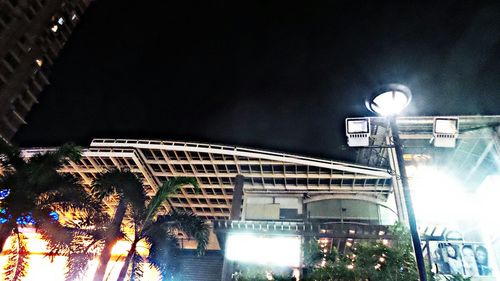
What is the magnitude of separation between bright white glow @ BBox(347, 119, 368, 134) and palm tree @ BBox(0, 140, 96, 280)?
13420 mm

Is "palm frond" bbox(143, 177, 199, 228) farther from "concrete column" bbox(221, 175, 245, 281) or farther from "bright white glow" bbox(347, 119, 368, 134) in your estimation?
"bright white glow" bbox(347, 119, 368, 134)

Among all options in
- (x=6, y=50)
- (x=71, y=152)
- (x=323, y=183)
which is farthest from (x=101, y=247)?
(x=6, y=50)

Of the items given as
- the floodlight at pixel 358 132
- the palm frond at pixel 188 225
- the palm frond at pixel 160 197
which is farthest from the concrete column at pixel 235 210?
the floodlight at pixel 358 132

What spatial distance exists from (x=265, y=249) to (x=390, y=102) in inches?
751

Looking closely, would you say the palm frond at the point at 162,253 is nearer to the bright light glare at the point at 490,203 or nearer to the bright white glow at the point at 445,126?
the bright white glow at the point at 445,126

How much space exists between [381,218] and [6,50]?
4882cm

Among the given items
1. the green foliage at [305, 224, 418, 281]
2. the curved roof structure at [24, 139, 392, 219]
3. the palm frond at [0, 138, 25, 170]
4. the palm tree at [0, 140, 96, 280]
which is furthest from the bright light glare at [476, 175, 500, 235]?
the palm frond at [0, 138, 25, 170]

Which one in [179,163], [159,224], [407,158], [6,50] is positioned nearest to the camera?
[159,224]

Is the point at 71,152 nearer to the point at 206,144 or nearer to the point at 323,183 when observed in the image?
the point at 206,144

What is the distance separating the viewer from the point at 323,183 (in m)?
32.6

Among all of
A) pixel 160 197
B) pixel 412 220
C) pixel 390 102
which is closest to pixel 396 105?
pixel 390 102

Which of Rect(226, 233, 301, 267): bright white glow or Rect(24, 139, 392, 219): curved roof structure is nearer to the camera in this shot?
Rect(226, 233, 301, 267): bright white glow

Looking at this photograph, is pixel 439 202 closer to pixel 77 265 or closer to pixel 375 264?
pixel 375 264

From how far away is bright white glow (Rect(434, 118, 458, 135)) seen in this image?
811 centimetres
